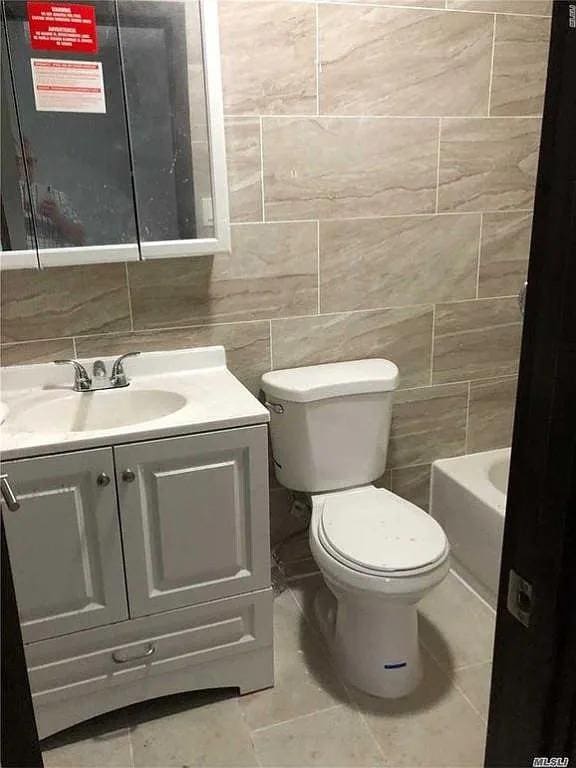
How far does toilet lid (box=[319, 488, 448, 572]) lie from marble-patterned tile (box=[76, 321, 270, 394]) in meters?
0.50

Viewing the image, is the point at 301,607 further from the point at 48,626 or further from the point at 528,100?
the point at 528,100

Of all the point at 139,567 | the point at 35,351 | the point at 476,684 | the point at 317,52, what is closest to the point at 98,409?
the point at 35,351

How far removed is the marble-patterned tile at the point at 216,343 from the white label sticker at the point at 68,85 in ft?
2.07

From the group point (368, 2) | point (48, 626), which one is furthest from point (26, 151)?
point (48, 626)

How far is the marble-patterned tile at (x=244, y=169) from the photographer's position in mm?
1896

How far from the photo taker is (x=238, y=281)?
2029 mm

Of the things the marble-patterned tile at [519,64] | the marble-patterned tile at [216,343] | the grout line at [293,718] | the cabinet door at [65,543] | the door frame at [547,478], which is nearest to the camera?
the door frame at [547,478]

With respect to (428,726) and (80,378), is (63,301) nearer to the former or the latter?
(80,378)

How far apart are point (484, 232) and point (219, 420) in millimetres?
1232

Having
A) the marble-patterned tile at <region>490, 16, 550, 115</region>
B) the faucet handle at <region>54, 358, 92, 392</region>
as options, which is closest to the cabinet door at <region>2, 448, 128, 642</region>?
the faucet handle at <region>54, 358, 92, 392</region>

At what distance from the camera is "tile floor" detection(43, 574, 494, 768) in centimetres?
164

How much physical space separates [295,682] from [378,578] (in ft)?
1.55

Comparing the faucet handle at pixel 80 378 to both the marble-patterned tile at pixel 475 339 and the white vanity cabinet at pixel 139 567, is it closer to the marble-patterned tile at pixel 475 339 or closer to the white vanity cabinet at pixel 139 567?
the white vanity cabinet at pixel 139 567

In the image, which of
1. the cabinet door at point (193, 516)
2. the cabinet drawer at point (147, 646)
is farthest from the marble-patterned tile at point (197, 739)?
the cabinet door at point (193, 516)
